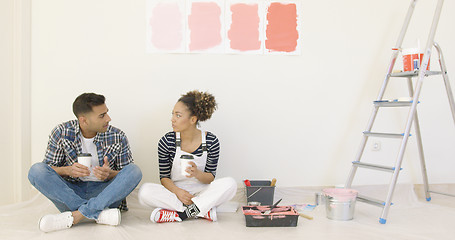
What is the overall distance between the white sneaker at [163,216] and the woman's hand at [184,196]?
0.09 metres

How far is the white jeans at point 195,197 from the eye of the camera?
2346 millimetres

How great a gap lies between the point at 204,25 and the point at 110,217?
5.16ft

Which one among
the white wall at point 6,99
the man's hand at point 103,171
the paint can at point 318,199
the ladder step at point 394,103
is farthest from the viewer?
the paint can at point 318,199

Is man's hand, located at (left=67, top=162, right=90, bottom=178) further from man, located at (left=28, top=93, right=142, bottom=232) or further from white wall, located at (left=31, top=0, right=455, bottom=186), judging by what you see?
white wall, located at (left=31, top=0, right=455, bottom=186)

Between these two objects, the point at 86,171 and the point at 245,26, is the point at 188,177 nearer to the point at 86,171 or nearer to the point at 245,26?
the point at 86,171

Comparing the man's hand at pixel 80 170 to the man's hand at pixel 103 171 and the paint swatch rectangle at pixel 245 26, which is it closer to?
the man's hand at pixel 103 171

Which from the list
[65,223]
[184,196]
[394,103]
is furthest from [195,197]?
[394,103]

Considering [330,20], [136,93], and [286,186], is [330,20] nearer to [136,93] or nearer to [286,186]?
[286,186]

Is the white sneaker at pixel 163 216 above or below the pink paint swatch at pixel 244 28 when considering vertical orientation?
below

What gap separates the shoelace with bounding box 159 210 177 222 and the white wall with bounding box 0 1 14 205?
Result: 1.24 metres

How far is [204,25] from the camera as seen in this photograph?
297 cm

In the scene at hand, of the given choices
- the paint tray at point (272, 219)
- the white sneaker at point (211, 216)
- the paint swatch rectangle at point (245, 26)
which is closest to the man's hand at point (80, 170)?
the white sneaker at point (211, 216)

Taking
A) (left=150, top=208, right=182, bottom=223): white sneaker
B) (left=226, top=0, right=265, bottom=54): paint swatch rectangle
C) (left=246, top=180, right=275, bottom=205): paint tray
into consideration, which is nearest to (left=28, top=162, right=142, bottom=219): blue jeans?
(left=150, top=208, right=182, bottom=223): white sneaker

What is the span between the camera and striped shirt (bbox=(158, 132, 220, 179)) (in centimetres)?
256
